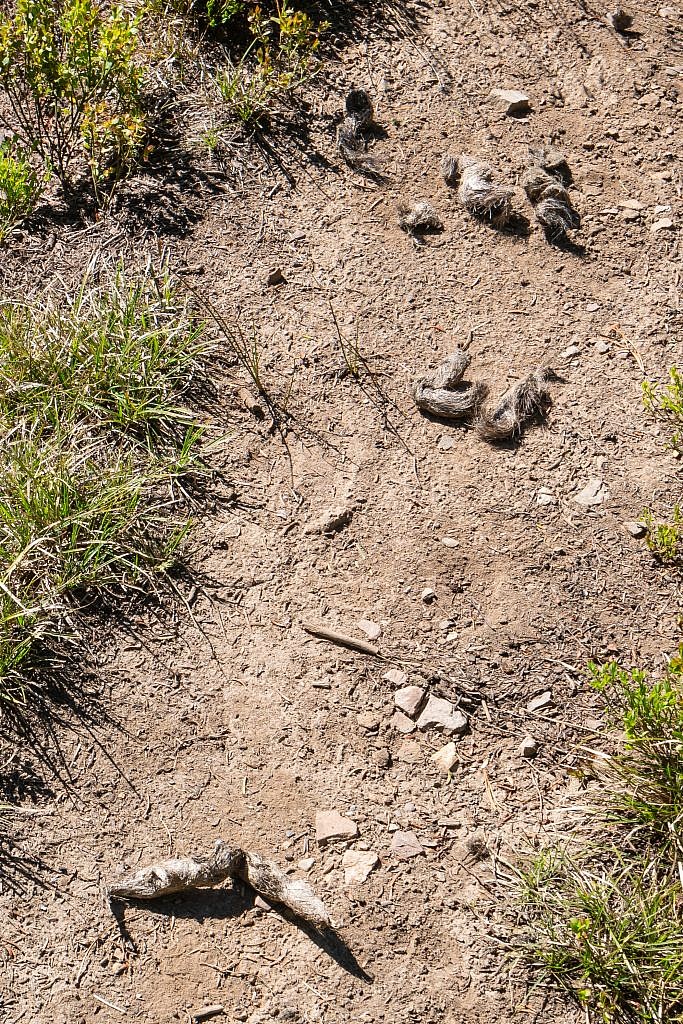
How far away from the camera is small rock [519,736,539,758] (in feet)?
10.00

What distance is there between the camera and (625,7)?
4801mm

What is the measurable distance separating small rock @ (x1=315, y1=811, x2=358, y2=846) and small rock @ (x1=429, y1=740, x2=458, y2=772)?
0.32 metres

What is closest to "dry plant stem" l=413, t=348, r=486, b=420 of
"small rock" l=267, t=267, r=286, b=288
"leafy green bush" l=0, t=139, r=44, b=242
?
"small rock" l=267, t=267, r=286, b=288

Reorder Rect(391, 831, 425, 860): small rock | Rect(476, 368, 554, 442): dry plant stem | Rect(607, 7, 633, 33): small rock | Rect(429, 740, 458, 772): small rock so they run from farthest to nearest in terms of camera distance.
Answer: Rect(607, 7, 633, 33): small rock
Rect(476, 368, 554, 442): dry plant stem
Rect(429, 740, 458, 772): small rock
Rect(391, 831, 425, 860): small rock

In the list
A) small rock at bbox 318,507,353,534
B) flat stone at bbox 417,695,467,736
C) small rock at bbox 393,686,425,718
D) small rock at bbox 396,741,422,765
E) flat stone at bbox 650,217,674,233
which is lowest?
small rock at bbox 396,741,422,765

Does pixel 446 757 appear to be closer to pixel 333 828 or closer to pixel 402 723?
pixel 402 723

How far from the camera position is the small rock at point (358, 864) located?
2850 mm

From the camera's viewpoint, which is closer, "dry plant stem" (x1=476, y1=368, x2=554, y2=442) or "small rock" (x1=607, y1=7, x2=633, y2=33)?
"dry plant stem" (x1=476, y1=368, x2=554, y2=442)

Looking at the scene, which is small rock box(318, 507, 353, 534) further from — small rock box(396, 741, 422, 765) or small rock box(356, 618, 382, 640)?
small rock box(396, 741, 422, 765)

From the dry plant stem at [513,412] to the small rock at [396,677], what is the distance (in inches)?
39.2

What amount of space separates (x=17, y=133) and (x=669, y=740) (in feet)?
12.1

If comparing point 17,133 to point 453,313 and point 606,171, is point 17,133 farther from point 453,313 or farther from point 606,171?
point 606,171

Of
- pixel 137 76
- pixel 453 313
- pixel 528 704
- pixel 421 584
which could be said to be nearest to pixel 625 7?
pixel 453 313

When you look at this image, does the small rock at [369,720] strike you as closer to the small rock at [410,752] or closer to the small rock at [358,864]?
the small rock at [410,752]
